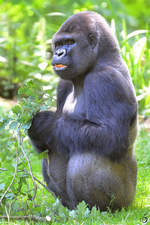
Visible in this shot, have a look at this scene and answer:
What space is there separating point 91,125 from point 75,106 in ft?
1.25

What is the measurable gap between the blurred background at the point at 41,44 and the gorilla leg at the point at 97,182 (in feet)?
7.12

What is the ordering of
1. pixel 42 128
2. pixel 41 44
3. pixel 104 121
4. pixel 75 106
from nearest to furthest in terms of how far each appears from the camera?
1. pixel 104 121
2. pixel 42 128
3. pixel 75 106
4. pixel 41 44

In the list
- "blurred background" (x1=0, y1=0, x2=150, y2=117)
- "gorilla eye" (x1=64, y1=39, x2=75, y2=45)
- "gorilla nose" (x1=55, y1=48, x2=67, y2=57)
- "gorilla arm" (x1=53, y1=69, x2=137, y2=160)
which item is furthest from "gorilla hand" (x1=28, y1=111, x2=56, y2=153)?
"blurred background" (x1=0, y1=0, x2=150, y2=117)

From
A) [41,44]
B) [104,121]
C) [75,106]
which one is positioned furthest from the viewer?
[41,44]

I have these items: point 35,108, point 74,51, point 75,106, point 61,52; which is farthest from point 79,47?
point 35,108

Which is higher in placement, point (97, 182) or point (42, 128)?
point (42, 128)

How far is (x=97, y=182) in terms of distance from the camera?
340 centimetres

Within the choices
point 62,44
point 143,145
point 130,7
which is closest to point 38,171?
point 143,145

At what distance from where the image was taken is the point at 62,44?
3.64 meters

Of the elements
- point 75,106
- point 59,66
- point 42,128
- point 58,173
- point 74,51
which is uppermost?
point 74,51

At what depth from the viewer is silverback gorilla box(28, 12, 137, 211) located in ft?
10.9

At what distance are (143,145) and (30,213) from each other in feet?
8.19

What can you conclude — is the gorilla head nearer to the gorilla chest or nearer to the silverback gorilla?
the silverback gorilla

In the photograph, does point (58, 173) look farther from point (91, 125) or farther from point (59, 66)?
point (59, 66)
